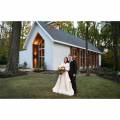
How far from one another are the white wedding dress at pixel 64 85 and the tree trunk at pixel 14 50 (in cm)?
116

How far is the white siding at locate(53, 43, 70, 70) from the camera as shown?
839 centimetres

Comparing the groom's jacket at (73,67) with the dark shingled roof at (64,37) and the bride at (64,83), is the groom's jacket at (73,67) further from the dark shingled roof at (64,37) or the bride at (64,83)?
the dark shingled roof at (64,37)

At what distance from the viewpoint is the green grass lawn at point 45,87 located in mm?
8117

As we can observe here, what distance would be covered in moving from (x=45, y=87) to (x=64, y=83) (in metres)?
0.51

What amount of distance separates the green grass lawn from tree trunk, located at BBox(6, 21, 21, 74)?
0.27m

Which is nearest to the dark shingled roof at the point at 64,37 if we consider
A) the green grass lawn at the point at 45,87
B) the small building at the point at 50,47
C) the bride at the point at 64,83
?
the small building at the point at 50,47

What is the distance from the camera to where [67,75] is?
333 inches

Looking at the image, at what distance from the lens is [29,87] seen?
826cm

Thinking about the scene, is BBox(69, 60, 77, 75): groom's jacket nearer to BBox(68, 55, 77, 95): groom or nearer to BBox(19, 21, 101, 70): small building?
BBox(68, 55, 77, 95): groom

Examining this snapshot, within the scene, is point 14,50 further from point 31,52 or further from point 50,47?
point 50,47

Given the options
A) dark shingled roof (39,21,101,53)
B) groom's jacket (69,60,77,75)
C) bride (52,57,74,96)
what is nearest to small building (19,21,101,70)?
dark shingled roof (39,21,101,53)

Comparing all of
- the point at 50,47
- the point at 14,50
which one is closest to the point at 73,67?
the point at 50,47
